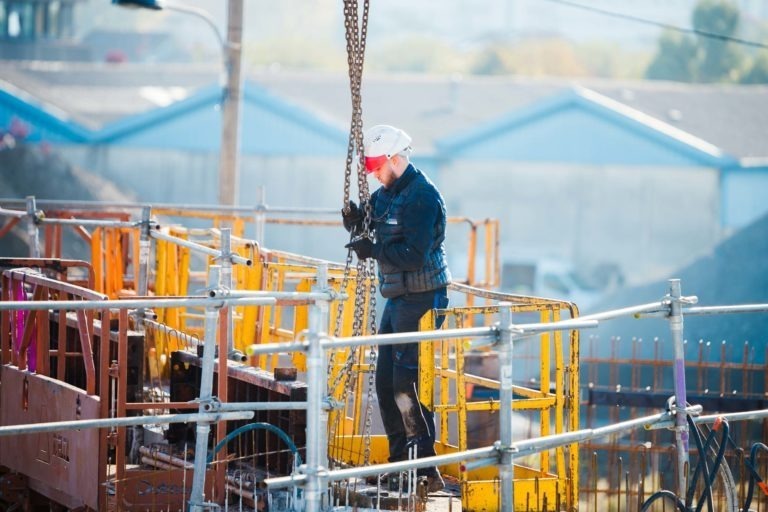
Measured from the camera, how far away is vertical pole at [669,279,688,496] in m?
7.20

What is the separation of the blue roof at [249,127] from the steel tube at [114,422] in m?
32.8

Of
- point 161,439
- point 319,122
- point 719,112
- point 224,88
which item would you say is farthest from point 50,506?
point 719,112

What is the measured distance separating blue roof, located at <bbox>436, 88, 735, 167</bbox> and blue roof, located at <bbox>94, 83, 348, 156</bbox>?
13.5 ft

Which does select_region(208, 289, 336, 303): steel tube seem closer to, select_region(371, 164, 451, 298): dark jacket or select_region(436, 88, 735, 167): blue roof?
select_region(371, 164, 451, 298): dark jacket

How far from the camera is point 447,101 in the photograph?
4709cm

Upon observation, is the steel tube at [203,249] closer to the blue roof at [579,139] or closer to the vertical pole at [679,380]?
the vertical pole at [679,380]

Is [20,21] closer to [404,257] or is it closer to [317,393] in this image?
[404,257]

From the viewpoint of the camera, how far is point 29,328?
28.5 ft

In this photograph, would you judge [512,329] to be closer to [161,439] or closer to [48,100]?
[161,439]

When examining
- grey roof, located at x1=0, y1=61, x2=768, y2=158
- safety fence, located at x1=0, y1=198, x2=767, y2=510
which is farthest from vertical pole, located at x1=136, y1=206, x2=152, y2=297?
grey roof, located at x1=0, y1=61, x2=768, y2=158

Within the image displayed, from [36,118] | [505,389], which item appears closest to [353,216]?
[505,389]

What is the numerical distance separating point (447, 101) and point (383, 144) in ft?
130

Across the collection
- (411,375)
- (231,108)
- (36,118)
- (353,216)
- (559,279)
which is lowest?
(411,375)

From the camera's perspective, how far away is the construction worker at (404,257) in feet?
25.6
